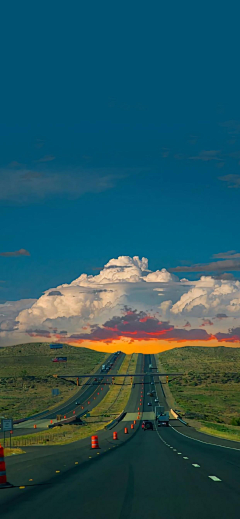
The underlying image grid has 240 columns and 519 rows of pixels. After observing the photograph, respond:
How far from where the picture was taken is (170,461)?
24.8m

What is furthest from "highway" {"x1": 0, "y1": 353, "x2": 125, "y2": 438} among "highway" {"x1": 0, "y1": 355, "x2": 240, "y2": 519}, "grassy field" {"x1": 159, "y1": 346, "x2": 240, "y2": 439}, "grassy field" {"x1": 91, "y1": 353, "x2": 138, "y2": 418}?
"highway" {"x1": 0, "y1": 355, "x2": 240, "y2": 519}

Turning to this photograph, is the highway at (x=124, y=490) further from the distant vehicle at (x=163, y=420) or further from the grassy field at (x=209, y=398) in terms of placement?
the grassy field at (x=209, y=398)

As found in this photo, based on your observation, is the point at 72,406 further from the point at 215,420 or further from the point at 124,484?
the point at 124,484

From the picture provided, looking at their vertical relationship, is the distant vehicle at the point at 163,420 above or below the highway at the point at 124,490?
below

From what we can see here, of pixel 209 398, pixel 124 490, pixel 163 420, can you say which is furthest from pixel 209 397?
pixel 124 490

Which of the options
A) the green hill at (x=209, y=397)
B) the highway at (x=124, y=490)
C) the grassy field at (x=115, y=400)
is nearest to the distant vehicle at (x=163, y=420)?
the green hill at (x=209, y=397)

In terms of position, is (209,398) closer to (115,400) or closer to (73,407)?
(115,400)

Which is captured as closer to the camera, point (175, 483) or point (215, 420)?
point (175, 483)

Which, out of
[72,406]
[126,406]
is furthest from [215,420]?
[72,406]

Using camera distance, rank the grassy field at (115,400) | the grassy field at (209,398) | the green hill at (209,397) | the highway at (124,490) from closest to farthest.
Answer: the highway at (124,490) < the grassy field at (209,398) < the green hill at (209,397) < the grassy field at (115,400)

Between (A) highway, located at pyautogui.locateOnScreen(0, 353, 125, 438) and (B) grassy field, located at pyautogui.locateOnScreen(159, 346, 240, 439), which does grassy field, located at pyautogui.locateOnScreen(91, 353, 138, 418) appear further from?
(B) grassy field, located at pyautogui.locateOnScreen(159, 346, 240, 439)

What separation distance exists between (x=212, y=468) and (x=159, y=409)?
7707cm

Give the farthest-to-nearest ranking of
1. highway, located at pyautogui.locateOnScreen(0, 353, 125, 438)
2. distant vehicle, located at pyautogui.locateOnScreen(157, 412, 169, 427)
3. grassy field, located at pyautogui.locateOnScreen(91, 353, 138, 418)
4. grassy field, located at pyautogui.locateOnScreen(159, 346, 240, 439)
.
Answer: grassy field, located at pyautogui.locateOnScreen(91, 353, 138, 418), grassy field, located at pyautogui.locateOnScreen(159, 346, 240, 439), highway, located at pyautogui.locateOnScreen(0, 353, 125, 438), distant vehicle, located at pyautogui.locateOnScreen(157, 412, 169, 427)

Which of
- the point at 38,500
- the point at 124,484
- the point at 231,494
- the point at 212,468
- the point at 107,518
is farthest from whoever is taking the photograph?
the point at 212,468
